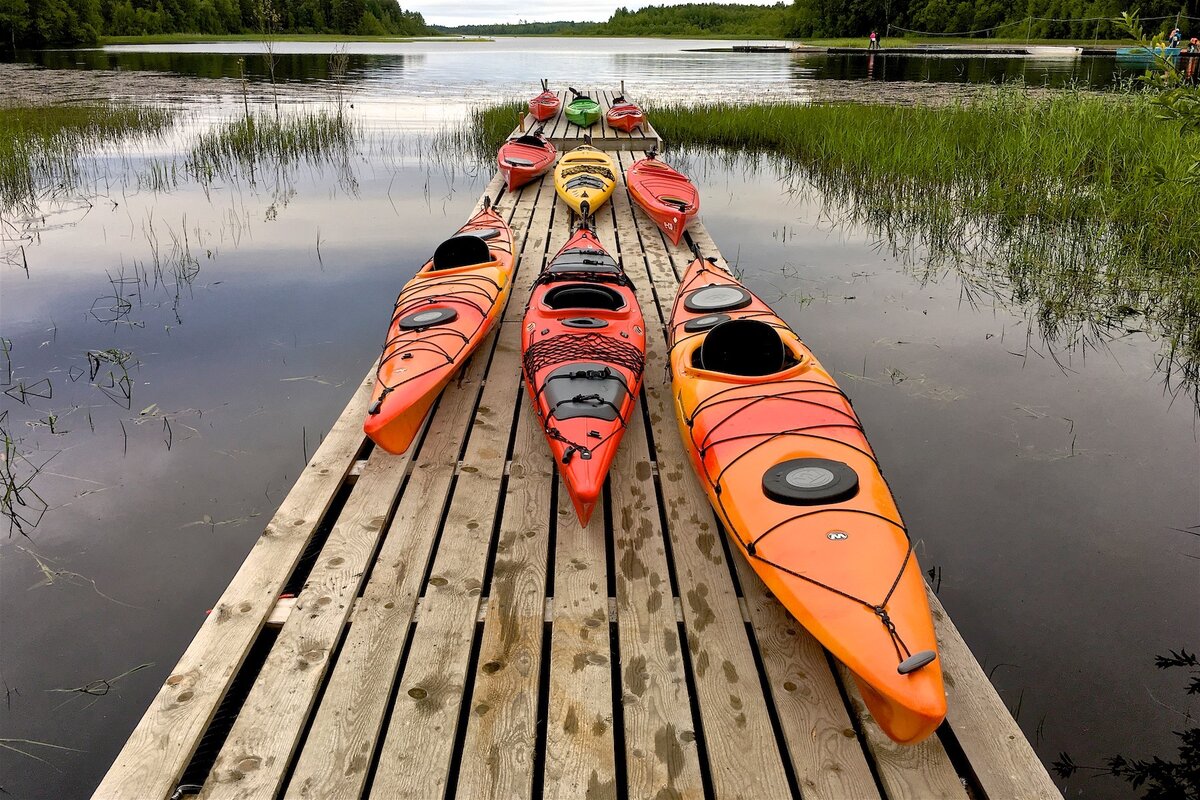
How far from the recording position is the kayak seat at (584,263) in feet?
15.5

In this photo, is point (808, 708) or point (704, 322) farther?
point (704, 322)

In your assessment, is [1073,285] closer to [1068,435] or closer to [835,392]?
[1068,435]

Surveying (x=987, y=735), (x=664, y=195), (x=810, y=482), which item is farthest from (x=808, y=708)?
(x=664, y=195)

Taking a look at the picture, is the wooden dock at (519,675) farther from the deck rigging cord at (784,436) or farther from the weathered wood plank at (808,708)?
the deck rigging cord at (784,436)

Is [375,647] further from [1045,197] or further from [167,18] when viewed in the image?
[167,18]

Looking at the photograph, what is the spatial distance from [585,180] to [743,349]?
13.8 feet

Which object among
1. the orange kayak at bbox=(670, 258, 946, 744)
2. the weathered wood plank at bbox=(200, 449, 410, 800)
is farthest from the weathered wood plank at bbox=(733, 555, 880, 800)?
the weathered wood plank at bbox=(200, 449, 410, 800)

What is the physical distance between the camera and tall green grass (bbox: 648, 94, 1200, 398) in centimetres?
542

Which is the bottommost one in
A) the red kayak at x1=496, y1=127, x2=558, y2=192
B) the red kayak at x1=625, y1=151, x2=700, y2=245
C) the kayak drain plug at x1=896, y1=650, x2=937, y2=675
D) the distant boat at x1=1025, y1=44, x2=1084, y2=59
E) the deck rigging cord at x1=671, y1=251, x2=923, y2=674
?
the kayak drain plug at x1=896, y1=650, x2=937, y2=675

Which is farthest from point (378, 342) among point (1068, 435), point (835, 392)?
point (1068, 435)

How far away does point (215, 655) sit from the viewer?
2.21 meters

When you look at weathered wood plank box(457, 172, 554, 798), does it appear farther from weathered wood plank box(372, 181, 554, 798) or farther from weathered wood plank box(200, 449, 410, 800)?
weathered wood plank box(200, 449, 410, 800)

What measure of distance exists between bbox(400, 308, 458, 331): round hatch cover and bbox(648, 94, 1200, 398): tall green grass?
13.0 ft

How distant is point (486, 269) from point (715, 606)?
3037 mm
